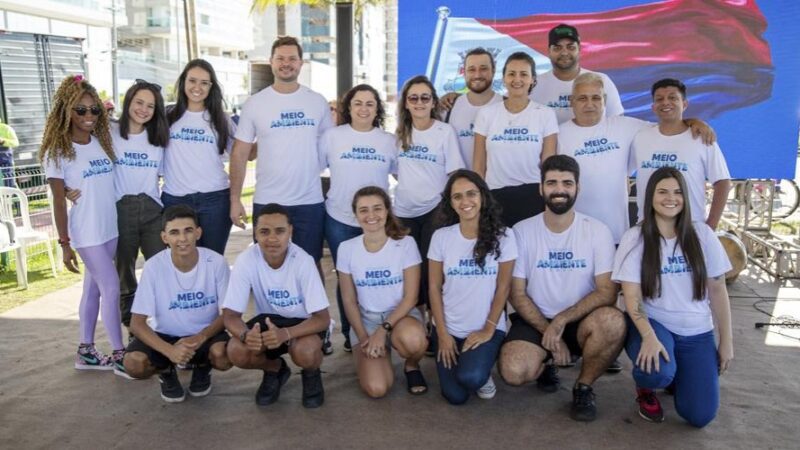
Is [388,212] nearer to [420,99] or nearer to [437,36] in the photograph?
[420,99]

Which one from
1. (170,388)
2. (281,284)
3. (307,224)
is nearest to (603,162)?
(307,224)

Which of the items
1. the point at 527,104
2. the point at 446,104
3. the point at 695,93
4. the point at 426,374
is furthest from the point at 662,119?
the point at 695,93

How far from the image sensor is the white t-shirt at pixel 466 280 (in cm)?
371

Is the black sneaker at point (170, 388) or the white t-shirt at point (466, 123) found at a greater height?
the white t-shirt at point (466, 123)

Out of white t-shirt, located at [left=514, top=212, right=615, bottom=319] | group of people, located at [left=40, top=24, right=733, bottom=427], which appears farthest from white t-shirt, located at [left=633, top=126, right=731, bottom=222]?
white t-shirt, located at [left=514, top=212, right=615, bottom=319]

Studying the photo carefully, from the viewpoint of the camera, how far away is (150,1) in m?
58.4

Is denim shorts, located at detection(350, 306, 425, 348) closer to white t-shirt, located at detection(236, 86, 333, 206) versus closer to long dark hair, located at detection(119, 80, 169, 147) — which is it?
white t-shirt, located at detection(236, 86, 333, 206)

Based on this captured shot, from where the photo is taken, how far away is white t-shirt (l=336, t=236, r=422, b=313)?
384 cm

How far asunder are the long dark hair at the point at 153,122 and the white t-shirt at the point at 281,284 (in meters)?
0.96

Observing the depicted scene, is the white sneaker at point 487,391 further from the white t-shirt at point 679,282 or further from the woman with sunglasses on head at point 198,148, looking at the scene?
the woman with sunglasses on head at point 198,148

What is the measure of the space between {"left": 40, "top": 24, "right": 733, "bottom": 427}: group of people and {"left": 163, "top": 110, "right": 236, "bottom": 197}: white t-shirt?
1 centimetres

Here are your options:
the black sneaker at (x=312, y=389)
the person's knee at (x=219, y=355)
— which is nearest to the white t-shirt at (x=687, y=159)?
the black sneaker at (x=312, y=389)

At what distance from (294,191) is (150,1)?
6153 cm

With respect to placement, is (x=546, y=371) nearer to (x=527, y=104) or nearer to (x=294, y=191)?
(x=527, y=104)
